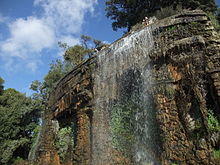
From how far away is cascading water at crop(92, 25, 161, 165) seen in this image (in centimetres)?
646

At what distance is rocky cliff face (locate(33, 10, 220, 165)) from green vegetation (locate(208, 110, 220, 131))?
0.33 ft

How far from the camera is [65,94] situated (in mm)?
10242

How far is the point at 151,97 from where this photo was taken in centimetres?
620

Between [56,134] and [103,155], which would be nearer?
[103,155]

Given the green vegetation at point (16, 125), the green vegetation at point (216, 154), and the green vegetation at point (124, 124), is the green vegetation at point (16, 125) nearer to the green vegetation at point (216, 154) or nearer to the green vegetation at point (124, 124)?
the green vegetation at point (124, 124)

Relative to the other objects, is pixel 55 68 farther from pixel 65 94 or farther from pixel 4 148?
pixel 65 94

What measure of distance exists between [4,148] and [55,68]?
398 inches

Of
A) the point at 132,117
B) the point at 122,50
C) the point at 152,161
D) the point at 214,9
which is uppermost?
the point at 214,9

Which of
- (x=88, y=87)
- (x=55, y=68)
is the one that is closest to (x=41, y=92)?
(x=55, y=68)

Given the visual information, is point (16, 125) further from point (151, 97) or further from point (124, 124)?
point (151, 97)

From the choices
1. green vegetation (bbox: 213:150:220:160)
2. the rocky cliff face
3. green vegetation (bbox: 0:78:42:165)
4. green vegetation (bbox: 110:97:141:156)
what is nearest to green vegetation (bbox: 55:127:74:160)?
the rocky cliff face

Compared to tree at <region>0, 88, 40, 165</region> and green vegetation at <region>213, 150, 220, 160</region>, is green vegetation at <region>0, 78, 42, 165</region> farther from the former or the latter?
green vegetation at <region>213, 150, 220, 160</region>

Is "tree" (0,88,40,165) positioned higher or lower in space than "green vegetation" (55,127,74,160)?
higher

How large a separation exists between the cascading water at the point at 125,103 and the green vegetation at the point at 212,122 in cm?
156
